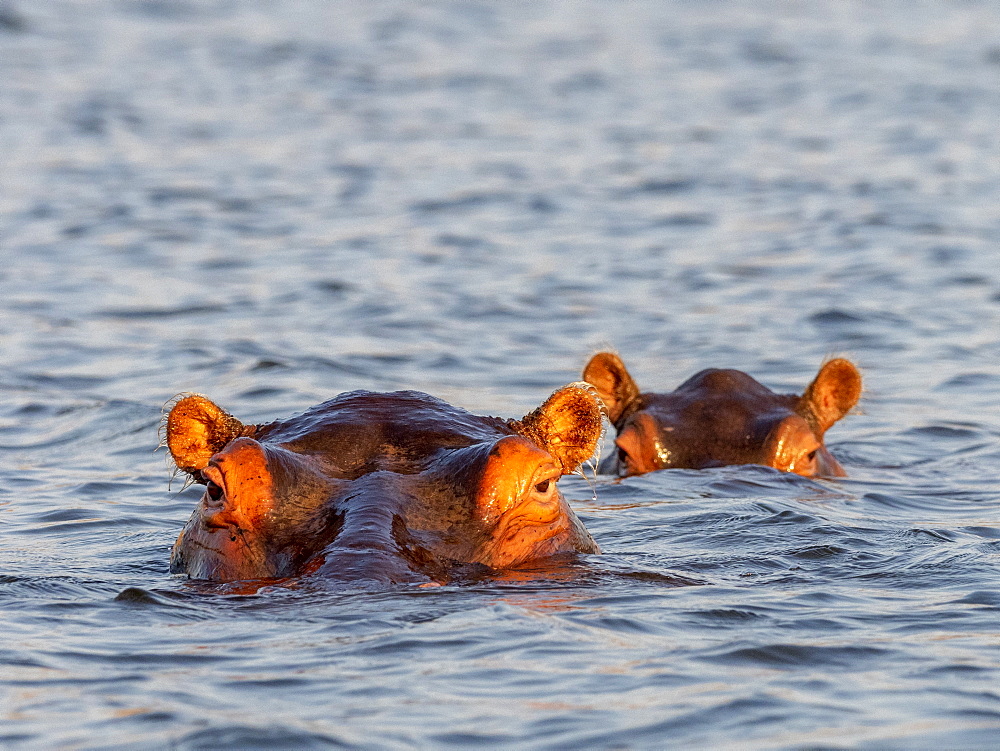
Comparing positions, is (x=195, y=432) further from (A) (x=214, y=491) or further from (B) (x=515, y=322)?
(B) (x=515, y=322)

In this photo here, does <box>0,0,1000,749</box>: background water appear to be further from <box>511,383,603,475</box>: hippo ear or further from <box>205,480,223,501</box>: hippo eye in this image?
<box>511,383,603,475</box>: hippo ear

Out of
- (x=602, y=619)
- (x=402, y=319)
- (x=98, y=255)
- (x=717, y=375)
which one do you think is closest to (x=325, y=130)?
(x=98, y=255)

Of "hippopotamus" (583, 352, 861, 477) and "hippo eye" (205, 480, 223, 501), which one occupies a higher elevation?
"hippo eye" (205, 480, 223, 501)

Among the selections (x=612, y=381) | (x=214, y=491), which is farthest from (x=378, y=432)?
(x=612, y=381)

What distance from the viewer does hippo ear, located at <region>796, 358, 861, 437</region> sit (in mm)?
11648

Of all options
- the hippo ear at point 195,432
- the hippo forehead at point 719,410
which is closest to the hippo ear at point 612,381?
the hippo forehead at point 719,410

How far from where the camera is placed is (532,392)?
543 inches

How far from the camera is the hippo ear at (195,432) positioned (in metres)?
7.39

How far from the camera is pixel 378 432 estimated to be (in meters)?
7.05

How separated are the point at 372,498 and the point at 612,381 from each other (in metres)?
5.58

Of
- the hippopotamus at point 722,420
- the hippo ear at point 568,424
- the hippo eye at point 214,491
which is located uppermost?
the hippo ear at point 568,424

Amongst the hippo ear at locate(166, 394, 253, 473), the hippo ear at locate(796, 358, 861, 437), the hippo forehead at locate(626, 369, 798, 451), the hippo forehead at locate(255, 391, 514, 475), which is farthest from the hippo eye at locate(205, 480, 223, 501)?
the hippo ear at locate(796, 358, 861, 437)

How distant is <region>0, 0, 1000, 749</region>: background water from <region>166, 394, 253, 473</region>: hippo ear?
0.56m

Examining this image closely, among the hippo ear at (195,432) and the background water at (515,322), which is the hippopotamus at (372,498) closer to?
the hippo ear at (195,432)
